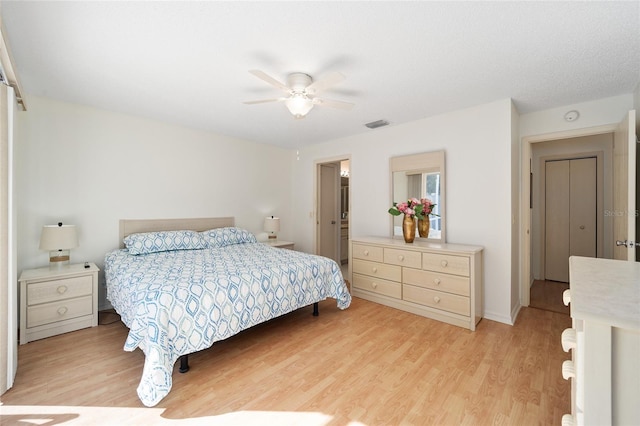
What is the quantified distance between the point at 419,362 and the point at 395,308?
1.16m

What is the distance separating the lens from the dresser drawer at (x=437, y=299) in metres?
2.83

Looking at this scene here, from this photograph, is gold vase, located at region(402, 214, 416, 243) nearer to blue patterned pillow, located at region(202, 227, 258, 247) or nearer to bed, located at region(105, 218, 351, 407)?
bed, located at region(105, 218, 351, 407)

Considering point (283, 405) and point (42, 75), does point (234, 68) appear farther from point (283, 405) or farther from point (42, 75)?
point (283, 405)

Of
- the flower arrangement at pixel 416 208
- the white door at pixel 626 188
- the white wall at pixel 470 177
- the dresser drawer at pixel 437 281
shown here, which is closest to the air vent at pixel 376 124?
the white wall at pixel 470 177

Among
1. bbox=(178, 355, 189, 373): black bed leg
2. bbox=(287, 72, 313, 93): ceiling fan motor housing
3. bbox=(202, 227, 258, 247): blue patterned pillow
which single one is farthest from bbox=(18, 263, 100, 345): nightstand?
bbox=(287, 72, 313, 93): ceiling fan motor housing

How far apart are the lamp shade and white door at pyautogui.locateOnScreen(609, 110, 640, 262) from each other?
486cm

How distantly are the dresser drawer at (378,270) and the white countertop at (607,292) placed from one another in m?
1.91

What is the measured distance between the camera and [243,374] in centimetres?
205

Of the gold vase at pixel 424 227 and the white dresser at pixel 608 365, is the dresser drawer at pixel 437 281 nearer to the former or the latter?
the gold vase at pixel 424 227

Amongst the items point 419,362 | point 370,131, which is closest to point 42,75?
point 370,131

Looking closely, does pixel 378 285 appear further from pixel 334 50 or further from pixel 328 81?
pixel 334 50

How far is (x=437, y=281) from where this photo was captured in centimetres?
299

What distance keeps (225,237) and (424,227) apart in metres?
2.66

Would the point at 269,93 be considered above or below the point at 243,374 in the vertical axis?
above
